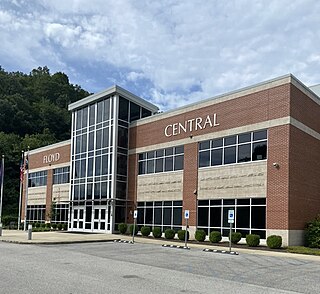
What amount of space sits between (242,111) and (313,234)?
8.63 metres

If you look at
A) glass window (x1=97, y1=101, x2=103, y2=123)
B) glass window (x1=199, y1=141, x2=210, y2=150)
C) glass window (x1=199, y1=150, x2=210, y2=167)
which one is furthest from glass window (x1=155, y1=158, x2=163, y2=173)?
glass window (x1=97, y1=101, x2=103, y2=123)

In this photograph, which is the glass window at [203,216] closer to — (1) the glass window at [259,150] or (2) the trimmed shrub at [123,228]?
(1) the glass window at [259,150]

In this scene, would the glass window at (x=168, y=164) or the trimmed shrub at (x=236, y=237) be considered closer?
the trimmed shrub at (x=236, y=237)

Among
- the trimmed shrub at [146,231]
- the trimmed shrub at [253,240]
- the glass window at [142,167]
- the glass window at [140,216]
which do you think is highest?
the glass window at [142,167]

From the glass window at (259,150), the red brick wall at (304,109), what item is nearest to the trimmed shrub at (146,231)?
the glass window at (259,150)

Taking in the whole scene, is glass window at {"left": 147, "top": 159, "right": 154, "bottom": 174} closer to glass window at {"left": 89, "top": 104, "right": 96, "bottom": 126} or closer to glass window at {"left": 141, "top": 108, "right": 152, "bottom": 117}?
glass window at {"left": 141, "top": 108, "right": 152, "bottom": 117}

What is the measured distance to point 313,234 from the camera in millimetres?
25422

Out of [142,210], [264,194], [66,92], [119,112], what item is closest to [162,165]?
[142,210]

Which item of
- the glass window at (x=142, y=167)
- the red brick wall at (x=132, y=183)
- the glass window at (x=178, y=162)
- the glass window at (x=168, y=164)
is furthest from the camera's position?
the red brick wall at (x=132, y=183)

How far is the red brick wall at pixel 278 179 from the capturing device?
984 inches

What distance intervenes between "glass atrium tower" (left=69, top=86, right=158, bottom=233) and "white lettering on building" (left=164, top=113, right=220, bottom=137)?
214 inches

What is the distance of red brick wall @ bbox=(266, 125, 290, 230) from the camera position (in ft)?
82.0

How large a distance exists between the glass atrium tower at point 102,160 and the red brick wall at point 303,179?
603 inches

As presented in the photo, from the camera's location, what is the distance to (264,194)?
26188mm
